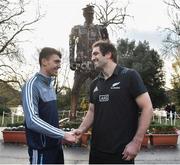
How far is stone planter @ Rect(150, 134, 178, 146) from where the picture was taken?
1205 cm

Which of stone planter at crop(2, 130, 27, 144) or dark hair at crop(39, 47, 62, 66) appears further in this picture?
stone planter at crop(2, 130, 27, 144)

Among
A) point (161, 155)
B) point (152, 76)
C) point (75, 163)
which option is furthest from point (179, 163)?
point (152, 76)

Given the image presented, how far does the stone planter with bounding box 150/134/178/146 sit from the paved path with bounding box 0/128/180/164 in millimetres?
358

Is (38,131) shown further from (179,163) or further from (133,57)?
(133,57)

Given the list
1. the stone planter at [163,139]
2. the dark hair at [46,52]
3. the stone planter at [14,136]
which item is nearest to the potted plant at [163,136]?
the stone planter at [163,139]

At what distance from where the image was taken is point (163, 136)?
39.8 feet

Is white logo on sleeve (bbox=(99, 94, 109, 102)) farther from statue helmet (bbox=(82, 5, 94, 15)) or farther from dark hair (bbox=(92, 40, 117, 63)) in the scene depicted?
statue helmet (bbox=(82, 5, 94, 15))

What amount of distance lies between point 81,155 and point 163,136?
310 centimetres

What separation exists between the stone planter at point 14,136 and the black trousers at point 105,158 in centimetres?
773

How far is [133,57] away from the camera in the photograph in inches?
1909

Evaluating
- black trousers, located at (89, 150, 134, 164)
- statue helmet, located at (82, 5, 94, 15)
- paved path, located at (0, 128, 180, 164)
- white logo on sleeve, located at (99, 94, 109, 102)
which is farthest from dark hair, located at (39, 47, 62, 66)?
statue helmet, located at (82, 5, 94, 15)

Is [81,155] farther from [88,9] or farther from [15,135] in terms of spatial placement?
[88,9]

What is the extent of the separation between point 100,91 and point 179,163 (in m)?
5.31

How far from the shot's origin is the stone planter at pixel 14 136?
12227 millimetres
